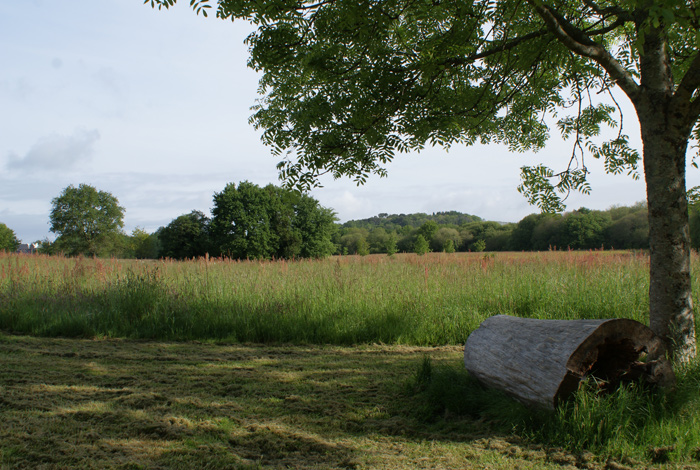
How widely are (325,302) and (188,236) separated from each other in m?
26.7

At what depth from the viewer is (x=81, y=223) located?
45531 mm

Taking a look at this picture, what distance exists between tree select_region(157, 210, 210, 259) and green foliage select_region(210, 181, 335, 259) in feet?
8.24

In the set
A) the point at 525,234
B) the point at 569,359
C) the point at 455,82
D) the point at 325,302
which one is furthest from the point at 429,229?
the point at 569,359

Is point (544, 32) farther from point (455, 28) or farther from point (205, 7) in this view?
point (205, 7)

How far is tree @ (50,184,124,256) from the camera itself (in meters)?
45.0

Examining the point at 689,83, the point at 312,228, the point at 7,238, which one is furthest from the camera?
the point at 7,238

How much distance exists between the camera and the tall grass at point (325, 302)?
23.7 ft

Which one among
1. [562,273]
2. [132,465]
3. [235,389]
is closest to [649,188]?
[235,389]

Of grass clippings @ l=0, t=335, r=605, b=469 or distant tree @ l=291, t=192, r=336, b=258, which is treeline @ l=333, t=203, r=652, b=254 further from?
grass clippings @ l=0, t=335, r=605, b=469

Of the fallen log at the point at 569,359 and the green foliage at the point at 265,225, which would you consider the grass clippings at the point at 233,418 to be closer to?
the fallen log at the point at 569,359

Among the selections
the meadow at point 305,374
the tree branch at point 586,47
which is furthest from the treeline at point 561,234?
the tree branch at point 586,47

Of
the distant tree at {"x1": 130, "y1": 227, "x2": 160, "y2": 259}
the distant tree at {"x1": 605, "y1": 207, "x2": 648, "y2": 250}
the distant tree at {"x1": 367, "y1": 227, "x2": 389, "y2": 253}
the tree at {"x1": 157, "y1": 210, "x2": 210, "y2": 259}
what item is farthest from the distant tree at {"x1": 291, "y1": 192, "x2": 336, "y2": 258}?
the distant tree at {"x1": 130, "y1": 227, "x2": 160, "y2": 259}

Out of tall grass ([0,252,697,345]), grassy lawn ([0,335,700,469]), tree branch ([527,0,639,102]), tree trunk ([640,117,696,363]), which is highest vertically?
tree branch ([527,0,639,102])

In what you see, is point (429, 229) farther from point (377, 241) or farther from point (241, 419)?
point (241, 419)
